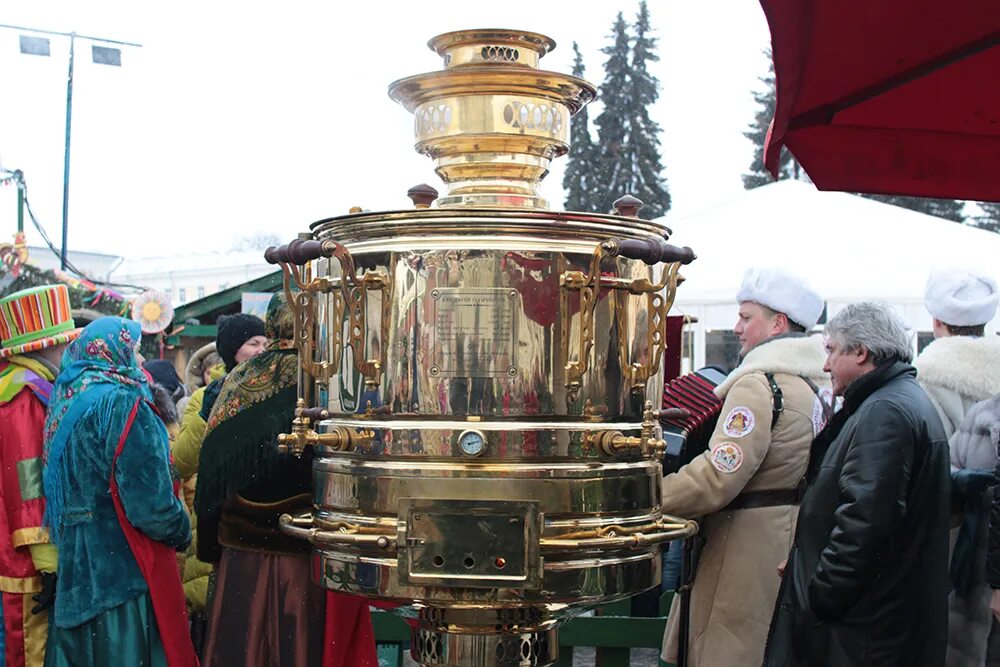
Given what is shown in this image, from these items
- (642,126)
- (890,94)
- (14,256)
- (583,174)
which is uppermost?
(642,126)

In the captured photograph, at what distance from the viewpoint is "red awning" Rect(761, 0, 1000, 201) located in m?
2.52

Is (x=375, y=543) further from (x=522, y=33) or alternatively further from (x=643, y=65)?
(x=643, y=65)

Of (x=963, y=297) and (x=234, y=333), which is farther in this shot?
(x=234, y=333)

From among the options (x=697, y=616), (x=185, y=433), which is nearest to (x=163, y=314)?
(x=185, y=433)

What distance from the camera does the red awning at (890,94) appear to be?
2516mm

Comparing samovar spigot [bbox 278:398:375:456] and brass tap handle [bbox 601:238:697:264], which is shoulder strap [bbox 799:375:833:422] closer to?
brass tap handle [bbox 601:238:697:264]

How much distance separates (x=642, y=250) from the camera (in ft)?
7.92

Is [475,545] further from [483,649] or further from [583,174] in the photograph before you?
[583,174]

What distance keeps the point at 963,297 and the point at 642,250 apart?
252cm

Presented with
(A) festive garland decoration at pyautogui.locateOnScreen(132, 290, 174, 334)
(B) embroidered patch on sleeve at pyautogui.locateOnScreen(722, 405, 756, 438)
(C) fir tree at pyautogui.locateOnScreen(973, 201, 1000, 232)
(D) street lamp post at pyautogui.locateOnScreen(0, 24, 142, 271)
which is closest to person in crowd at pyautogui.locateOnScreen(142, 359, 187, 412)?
(A) festive garland decoration at pyautogui.locateOnScreen(132, 290, 174, 334)

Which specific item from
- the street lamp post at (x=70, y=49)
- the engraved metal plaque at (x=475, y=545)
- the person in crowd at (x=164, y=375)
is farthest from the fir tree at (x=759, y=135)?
the engraved metal plaque at (x=475, y=545)

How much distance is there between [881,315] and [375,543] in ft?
6.79

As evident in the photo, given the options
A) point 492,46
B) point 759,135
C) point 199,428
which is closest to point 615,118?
point 759,135

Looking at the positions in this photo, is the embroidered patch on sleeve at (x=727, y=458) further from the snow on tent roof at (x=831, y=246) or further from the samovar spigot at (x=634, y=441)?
the snow on tent roof at (x=831, y=246)
